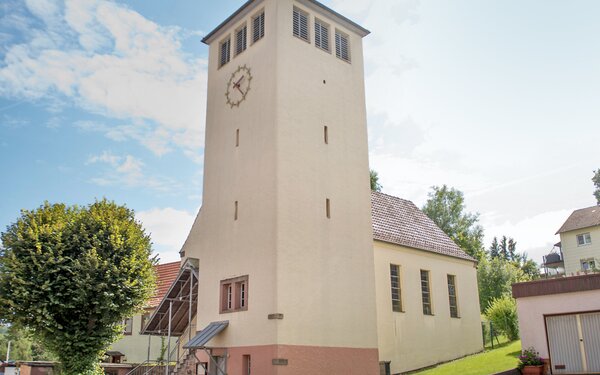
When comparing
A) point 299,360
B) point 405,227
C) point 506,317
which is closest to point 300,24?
point 405,227

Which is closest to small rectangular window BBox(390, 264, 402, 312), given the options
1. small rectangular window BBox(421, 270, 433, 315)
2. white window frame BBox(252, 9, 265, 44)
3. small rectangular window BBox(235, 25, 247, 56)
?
small rectangular window BBox(421, 270, 433, 315)

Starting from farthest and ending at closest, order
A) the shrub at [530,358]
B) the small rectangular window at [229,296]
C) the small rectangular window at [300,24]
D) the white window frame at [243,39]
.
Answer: the white window frame at [243,39]
the small rectangular window at [300,24]
the small rectangular window at [229,296]
the shrub at [530,358]

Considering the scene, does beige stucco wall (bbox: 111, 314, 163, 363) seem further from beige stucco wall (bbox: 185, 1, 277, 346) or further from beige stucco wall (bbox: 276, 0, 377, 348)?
beige stucco wall (bbox: 276, 0, 377, 348)

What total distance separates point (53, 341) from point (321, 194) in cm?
1330

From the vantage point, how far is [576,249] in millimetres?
61781

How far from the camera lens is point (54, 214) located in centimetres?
2528

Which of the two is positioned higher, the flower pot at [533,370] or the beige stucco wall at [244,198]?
the beige stucco wall at [244,198]

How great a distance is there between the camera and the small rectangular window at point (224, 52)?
2837 cm

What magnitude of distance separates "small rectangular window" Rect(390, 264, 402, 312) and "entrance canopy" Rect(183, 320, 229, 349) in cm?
902

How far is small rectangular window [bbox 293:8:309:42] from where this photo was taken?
2606cm

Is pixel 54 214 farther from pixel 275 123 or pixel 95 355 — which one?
pixel 275 123

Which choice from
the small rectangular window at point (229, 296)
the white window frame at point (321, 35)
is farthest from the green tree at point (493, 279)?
the small rectangular window at point (229, 296)

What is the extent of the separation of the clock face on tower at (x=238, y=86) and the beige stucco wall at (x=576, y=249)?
47529mm

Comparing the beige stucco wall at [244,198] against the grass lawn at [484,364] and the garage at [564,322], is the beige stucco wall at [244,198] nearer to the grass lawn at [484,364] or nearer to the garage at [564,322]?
the grass lawn at [484,364]
